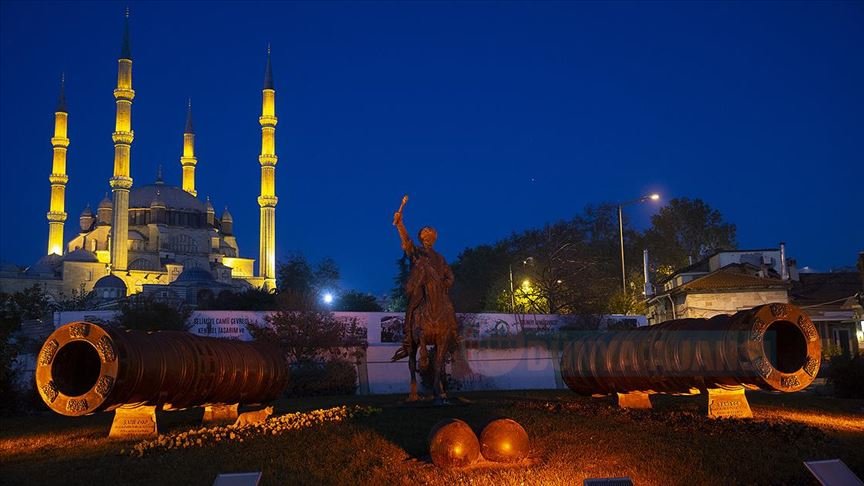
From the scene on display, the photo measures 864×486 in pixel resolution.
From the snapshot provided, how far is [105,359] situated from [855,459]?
9.60 meters

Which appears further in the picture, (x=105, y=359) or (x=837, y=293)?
(x=837, y=293)

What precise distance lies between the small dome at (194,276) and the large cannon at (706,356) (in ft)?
239

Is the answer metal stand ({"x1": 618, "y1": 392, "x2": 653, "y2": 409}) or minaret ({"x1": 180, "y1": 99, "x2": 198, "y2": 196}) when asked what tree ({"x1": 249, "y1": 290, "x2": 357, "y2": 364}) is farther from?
minaret ({"x1": 180, "y1": 99, "x2": 198, "y2": 196})

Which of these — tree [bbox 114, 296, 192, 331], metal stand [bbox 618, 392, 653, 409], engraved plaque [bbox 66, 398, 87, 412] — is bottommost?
metal stand [bbox 618, 392, 653, 409]

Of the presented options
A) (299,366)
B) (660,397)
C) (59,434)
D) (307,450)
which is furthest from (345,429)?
(299,366)

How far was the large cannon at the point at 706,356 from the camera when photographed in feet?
37.4

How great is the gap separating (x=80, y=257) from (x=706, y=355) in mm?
87053

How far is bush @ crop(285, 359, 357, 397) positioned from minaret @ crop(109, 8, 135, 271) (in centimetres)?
5884

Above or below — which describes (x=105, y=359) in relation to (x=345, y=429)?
above

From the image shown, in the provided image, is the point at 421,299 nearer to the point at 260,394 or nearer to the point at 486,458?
the point at 260,394

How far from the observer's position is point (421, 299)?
1474 cm

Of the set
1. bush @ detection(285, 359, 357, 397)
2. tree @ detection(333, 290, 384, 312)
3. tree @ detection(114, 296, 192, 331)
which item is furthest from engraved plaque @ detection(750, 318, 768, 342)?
tree @ detection(333, 290, 384, 312)

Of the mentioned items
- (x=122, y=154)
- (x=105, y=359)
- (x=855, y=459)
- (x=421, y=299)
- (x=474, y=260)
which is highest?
(x=122, y=154)

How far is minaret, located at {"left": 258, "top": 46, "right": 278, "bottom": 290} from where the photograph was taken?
86.2 meters
